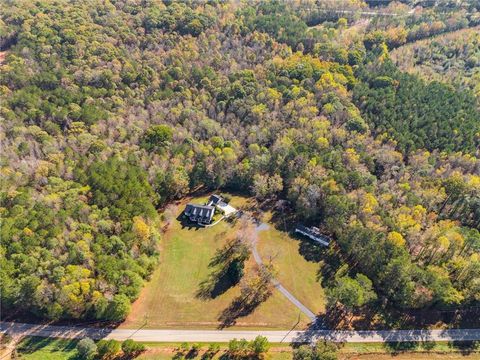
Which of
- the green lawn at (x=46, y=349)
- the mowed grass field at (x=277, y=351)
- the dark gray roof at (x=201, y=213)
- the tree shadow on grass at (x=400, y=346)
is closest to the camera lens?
the green lawn at (x=46, y=349)

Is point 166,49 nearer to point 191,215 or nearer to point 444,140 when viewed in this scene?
point 191,215

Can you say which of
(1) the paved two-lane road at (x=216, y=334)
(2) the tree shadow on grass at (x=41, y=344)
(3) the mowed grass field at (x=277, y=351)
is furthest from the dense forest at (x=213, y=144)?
(3) the mowed grass field at (x=277, y=351)

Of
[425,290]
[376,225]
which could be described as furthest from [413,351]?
[376,225]

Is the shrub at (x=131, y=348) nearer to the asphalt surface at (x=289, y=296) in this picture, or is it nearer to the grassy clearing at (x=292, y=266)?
the asphalt surface at (x=289, y=296)

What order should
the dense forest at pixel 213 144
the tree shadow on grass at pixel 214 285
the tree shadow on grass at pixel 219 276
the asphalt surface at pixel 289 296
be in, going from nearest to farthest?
the asphalt surface at pixel 289 296 < the dense forest at pixel 213 144 < the tree shadow on grass at pixel 214 285 < the tree shadow on grass at pixel 219 276

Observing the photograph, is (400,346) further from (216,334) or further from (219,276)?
(219,276)
